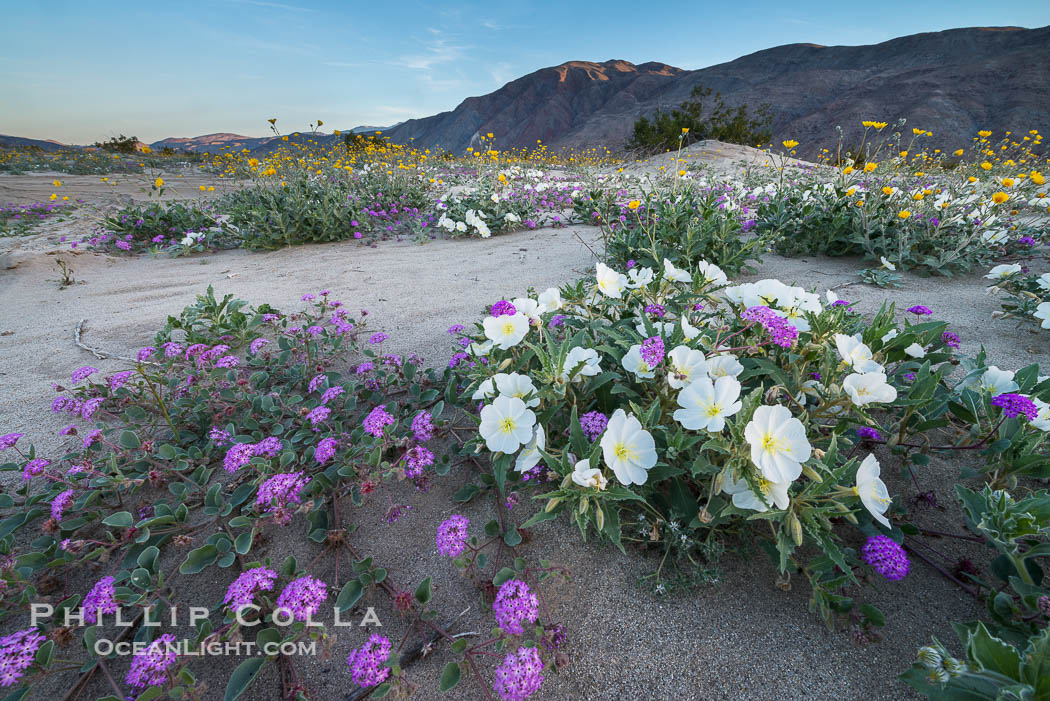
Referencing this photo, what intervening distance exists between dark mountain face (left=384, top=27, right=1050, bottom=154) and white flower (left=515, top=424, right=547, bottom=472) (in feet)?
58.8

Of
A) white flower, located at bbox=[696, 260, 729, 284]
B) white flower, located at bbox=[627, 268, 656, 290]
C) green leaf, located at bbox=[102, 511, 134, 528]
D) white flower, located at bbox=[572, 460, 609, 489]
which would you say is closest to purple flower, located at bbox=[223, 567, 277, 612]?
green leaf, located at bbox=[102, 511, 134, 528]

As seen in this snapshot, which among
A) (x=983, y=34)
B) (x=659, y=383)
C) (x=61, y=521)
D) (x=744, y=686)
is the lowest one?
(x=744, y=686)

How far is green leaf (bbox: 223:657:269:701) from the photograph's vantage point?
106 centimetres

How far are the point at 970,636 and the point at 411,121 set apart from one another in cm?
9297

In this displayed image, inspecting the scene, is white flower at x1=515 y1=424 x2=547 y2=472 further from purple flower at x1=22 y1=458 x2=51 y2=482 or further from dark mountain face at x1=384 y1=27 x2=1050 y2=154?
dark mountain face at x1=384 y1=27 x2=1050 y2=154

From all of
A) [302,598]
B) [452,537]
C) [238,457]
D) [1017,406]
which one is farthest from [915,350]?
[238,457]

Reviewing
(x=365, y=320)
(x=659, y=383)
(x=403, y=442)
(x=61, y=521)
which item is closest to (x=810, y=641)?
(x=659, y=383)

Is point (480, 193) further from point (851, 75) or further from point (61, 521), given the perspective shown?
point (851, 75)

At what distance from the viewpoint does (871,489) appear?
42.3 inches

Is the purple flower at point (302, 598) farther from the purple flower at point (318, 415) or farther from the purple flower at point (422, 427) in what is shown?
the purple flower at point (318, 415)

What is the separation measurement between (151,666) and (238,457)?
66 centimetres

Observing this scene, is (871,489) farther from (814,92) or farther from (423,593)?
(814,92)

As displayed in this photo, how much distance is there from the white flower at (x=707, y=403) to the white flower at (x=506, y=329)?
0.61 m

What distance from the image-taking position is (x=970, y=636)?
866 mm
